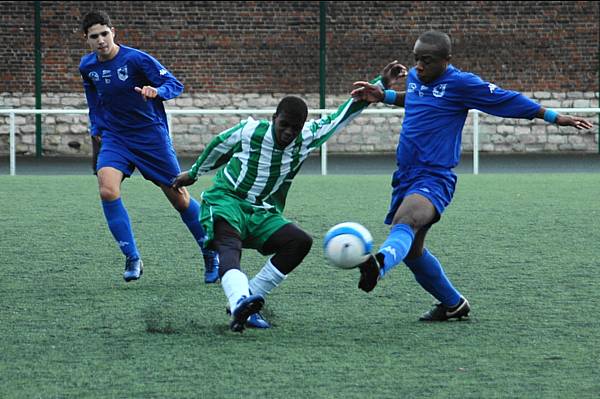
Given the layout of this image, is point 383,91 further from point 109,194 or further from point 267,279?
point 109,194

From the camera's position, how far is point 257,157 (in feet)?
17.7

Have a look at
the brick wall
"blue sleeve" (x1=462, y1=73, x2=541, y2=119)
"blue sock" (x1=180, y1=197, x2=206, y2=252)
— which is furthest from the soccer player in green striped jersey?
the brick wall

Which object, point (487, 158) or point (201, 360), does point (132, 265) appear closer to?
point (201, 360)

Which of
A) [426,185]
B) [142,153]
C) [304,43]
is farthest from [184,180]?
[304,43]

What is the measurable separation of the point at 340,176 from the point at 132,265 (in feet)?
32.2

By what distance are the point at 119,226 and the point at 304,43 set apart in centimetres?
1566

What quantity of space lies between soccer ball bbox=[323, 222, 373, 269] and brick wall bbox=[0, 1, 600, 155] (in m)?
17.2

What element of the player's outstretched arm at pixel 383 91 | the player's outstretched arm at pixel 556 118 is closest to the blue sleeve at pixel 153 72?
the player's outstretched arm at pixel 383 91

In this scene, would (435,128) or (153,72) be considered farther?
(153,72)

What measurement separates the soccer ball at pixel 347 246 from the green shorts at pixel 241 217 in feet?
1.97

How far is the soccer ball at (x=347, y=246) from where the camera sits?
480cm

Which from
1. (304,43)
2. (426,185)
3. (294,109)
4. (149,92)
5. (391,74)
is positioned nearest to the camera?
(294,109)

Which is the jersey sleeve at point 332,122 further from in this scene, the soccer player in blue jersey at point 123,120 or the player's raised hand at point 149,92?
the soccer player in blue jersey at point 123,120

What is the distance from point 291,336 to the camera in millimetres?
5152
